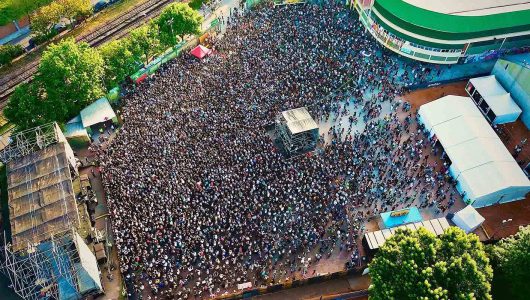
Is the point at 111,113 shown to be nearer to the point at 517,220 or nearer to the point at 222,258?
the point at 222,258

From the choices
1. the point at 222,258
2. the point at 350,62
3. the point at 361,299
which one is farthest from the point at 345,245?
the point at 350,62

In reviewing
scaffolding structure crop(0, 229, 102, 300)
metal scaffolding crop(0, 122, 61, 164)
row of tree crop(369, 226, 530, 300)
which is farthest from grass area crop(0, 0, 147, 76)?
row of tree crop(369, 226, 530, 300)

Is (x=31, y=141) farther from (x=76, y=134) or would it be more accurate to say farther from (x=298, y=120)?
(x=298, y=120)

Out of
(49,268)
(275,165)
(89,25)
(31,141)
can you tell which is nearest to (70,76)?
(31,141)

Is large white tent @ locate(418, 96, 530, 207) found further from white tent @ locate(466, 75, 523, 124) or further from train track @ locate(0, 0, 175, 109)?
train track @ locate(0, 0, 175, 109)

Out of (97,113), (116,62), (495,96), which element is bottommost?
(495,96)

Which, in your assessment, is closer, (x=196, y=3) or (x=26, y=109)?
(x=26, y=109)
